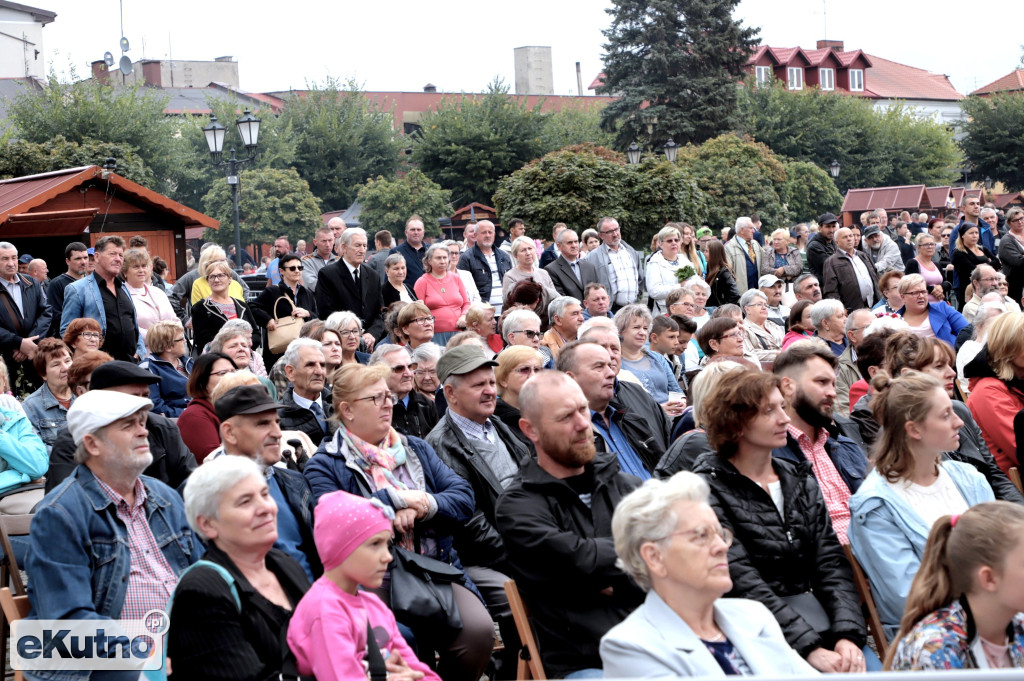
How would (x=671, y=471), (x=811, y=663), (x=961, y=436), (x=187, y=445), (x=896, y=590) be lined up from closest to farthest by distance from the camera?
(x=811, y=663) → (x=896, y=590) → (x=671, y=471) → (x=961, y=436) → (x=187, y=445)

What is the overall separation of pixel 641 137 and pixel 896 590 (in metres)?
44.8

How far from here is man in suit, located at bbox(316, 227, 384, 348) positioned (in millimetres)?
10023

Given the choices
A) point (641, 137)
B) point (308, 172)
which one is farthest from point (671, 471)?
point (308, 172)

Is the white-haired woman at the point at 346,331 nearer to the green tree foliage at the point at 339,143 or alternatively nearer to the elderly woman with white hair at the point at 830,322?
the elderly woman with white hair at the point at 830,322

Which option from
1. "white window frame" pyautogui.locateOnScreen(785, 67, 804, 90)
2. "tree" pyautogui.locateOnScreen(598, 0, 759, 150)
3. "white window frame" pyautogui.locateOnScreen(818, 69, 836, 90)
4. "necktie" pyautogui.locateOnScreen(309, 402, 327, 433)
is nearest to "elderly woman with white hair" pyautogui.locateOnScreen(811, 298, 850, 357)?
"necktie" pyautogui.locateOnScreen(309, 402, 327, 433)

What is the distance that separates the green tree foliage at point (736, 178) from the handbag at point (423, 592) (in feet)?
103

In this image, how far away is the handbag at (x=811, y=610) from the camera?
4.04m

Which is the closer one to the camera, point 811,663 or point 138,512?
point 811,663

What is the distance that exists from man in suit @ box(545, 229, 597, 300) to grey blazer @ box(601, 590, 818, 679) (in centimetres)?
779

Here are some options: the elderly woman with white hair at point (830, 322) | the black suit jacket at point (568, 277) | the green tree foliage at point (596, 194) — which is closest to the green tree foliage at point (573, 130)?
the green tree foliage at point (596, 194)

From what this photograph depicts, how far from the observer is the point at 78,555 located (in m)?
3.86

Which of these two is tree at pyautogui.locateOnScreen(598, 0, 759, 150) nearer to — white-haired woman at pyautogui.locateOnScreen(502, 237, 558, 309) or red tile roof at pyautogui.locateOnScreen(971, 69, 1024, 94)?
red tile roof at pyautogui.locateOnScreen(971, 69, 1024, 94)

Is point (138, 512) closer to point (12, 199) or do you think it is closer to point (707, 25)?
point (12, 199)

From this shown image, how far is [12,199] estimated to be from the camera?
54.7ft
